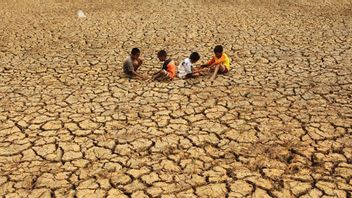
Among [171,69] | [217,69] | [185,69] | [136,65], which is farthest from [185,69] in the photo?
[136,65]

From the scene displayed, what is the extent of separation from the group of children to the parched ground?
152 millimetres

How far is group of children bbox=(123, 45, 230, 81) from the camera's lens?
6113 mm

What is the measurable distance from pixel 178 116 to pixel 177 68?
1620 mm

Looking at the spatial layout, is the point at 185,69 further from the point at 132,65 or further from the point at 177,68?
the point at 132,65

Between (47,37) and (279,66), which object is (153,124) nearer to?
(279,66)

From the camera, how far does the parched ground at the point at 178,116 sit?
12.0ft

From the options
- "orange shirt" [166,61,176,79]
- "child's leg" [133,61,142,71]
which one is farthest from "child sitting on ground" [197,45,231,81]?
"child's leg" [133,61,142,71]

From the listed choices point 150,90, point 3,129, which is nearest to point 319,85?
point 150,90

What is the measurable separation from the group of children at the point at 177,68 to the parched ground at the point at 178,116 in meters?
0.15

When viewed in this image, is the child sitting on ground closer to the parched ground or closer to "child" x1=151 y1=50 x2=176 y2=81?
the parched ground

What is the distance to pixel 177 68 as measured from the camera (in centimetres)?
636

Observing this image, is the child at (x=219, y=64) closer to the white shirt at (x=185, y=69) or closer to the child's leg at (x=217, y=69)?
the child's leg at (x=217, y=69)

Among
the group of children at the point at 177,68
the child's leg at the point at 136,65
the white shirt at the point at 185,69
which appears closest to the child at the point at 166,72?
the group of children at the point at 177,68

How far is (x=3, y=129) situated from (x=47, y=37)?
4.53 m
